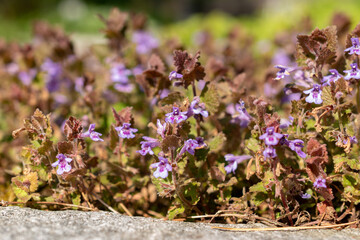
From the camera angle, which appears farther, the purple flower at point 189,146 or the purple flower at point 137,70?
the purple flower at point 137,70

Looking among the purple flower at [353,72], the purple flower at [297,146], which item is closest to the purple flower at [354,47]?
the purple flower at [353,72]

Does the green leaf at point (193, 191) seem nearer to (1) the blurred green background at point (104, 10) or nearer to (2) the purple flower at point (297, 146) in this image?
(2) the purple flower at point (297, 146)

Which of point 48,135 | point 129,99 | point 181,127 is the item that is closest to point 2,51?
point 129,99

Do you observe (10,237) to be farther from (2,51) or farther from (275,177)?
(2,51)

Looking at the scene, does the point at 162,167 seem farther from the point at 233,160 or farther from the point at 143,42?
the point at 143,42

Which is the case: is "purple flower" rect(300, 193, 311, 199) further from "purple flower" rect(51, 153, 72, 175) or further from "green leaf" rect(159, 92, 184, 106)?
"purple flower" rect(51, 153, 72, 175)

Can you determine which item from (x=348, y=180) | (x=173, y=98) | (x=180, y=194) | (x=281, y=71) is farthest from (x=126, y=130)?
(x=348, y=180)
